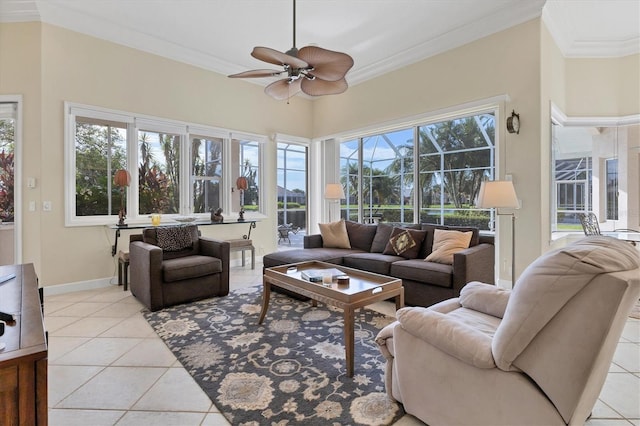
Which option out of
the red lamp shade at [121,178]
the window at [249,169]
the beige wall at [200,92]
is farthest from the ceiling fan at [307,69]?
the window at [249,169]

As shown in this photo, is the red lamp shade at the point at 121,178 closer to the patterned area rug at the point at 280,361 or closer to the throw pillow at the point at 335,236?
the patterned area rug at the point at 280,361

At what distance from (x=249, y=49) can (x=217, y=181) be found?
2131mm

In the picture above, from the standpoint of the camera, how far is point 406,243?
384 centimetres

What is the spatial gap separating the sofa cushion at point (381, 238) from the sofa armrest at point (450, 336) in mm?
2722

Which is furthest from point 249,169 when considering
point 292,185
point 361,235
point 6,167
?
point 6,167

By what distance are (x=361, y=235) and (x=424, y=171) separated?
1.44 m

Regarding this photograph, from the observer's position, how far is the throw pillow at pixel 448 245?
11.2 feet

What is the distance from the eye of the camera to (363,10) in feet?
12.5

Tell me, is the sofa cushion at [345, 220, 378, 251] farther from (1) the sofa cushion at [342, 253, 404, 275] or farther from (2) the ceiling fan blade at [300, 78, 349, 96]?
(2) the ceiling fan blade at [300, 78, 349, 96]

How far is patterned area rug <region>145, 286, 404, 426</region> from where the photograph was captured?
5.59 ft

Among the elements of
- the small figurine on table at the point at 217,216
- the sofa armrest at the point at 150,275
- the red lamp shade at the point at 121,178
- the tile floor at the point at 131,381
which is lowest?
the tile floor at the point at 131,381

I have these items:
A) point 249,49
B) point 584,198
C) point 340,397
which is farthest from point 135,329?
point 584,198

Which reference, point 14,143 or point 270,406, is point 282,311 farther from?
point 14,143

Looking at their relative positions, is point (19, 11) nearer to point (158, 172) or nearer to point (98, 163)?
point (98, 163)
